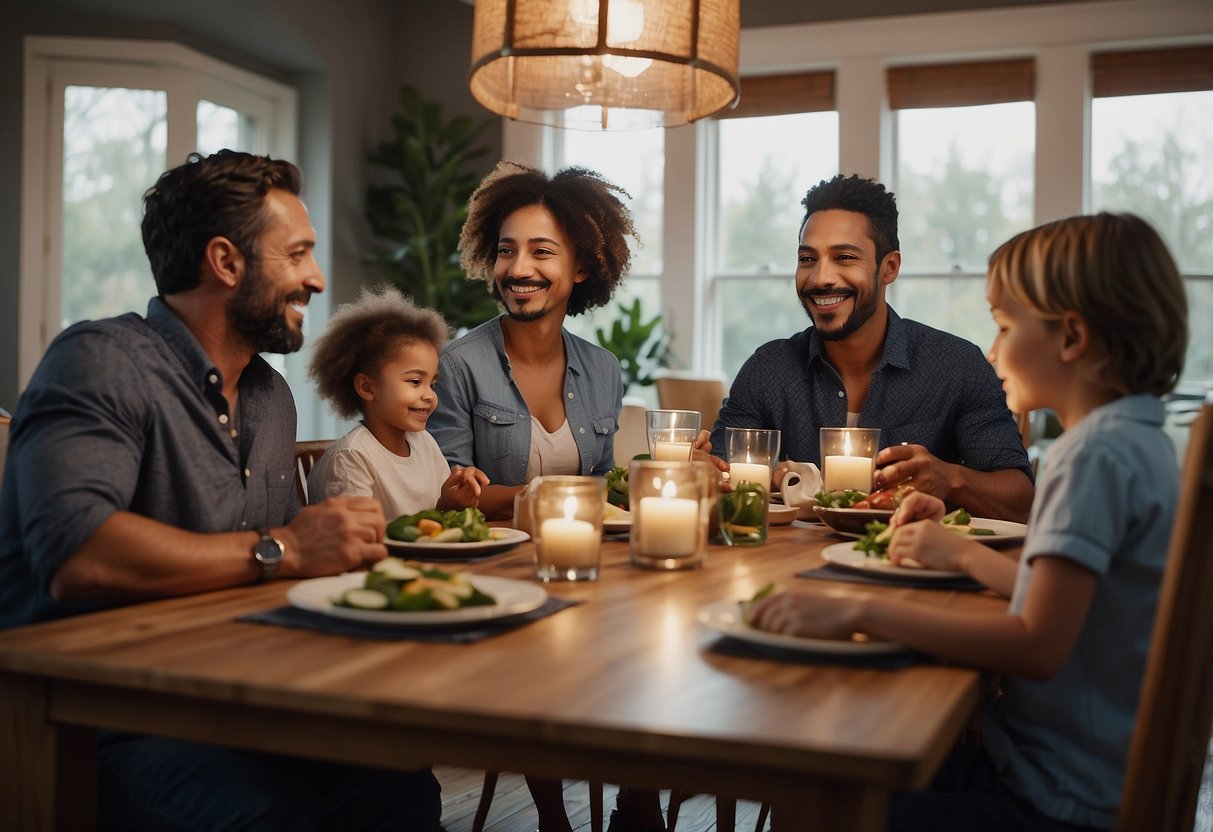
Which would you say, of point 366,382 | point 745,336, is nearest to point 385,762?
point 366,382

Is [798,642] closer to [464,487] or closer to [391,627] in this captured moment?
[391,627]

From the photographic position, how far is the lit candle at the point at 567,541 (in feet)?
4.89

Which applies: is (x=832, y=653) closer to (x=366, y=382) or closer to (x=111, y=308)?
(x=366, y=382)

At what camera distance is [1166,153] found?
5.59 metres

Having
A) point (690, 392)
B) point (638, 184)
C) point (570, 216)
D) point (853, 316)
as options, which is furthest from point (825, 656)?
point (638, 184)

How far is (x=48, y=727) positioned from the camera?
1084 mm

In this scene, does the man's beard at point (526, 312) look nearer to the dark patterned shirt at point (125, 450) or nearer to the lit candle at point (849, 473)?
the lit candle at point (849, 473)

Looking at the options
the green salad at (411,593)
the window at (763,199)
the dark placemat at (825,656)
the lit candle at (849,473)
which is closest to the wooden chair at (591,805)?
the lit candle at (849,473)

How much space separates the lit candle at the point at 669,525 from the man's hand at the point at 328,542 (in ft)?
1.20

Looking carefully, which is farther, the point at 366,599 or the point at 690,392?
the point at 690,392

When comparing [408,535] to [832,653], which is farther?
[408,535]

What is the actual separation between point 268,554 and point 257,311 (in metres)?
0.42

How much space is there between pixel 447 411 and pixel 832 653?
1.67 meters

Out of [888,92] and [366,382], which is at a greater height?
[888,92]
